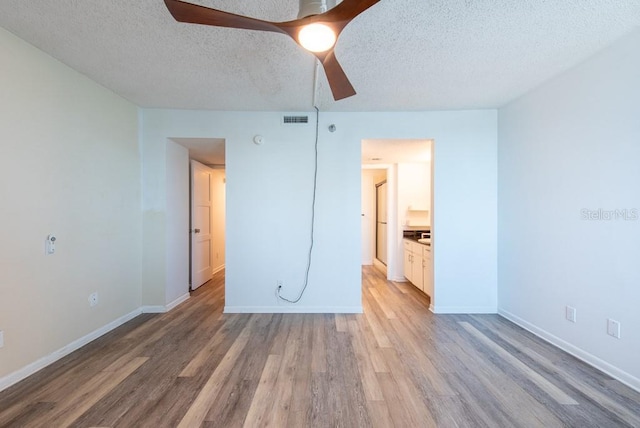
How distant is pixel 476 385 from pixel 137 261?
3584mm

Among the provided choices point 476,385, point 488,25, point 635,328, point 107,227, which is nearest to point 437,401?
point 476,385

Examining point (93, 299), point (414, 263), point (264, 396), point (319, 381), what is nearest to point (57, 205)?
point (93, 299)

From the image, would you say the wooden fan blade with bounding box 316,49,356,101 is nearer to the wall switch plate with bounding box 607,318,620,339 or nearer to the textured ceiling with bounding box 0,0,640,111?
the textured ceiling with bounding box 0,0,640,111

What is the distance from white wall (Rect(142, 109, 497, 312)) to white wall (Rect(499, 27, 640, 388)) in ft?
1.02

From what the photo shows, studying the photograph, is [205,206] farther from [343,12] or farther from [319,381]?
[343,12]

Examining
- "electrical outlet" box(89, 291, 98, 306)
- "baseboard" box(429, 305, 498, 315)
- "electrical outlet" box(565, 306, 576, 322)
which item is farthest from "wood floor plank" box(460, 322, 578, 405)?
"electrical outlet" box(89, 291, 98, 306)

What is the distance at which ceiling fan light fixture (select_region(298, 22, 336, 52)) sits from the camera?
1275mm

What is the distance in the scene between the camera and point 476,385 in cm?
190

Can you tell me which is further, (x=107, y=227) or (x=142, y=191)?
(x=142, y=191)

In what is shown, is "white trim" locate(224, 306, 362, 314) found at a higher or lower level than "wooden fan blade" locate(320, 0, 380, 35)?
lower

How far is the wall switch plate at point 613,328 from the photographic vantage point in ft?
6.47

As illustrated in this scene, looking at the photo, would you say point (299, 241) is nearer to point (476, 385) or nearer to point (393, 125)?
point (393, 125)

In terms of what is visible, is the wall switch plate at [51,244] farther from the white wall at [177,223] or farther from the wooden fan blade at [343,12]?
the wooden fan blade at [343,12]

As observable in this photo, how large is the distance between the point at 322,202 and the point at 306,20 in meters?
2.19
